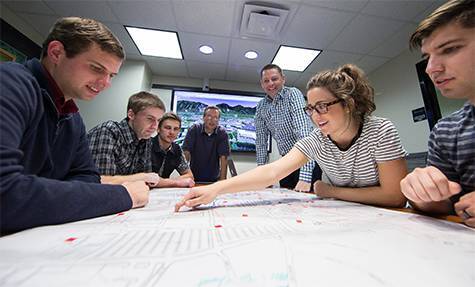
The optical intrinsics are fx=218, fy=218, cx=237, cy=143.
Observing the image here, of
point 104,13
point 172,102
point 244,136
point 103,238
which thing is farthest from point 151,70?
point 103,238

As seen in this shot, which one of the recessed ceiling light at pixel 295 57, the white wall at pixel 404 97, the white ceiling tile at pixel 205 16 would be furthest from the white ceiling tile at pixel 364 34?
the white ceiling tile at pixel 205 16

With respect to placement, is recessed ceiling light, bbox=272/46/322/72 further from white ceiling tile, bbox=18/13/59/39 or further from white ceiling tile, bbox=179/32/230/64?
white ceiling tile, bbox=18/13/59/39

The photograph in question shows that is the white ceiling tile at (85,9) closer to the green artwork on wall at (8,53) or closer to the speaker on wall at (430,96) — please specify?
the green artwork on wall at (8,53)

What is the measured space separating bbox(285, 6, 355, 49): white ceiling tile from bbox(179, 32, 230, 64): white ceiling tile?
70 cm

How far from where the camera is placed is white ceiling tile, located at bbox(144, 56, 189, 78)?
109 inches

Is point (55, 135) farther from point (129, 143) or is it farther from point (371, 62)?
point (371, 62)

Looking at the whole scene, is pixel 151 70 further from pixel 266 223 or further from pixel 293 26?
pixel 266 223

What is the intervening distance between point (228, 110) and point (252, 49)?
3.30ft

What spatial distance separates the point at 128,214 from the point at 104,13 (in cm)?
217

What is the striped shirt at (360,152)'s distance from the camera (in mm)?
717

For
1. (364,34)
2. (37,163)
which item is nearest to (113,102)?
(37,163)

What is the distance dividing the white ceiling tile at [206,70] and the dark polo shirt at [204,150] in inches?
36.4

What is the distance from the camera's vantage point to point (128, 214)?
Result: 1.77 ft

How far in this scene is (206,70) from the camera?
9.85ft
